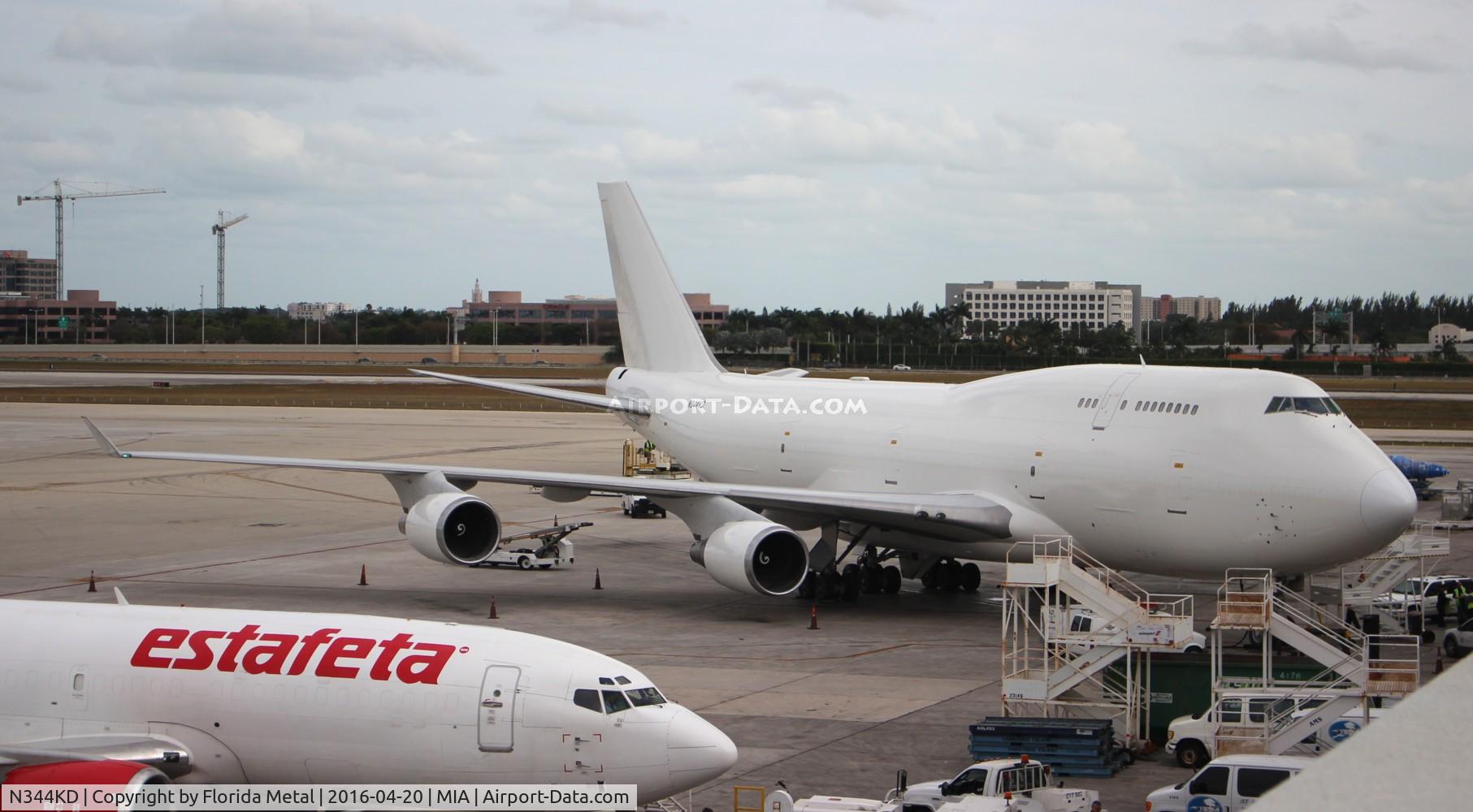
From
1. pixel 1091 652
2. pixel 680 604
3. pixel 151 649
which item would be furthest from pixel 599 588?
pixel 151 649

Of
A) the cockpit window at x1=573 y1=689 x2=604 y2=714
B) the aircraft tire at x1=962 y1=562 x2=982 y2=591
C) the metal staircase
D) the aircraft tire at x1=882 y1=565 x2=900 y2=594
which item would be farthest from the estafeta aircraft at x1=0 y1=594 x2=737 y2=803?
the aircraft tire at x1=962 y1=562 x2=982 y2=591

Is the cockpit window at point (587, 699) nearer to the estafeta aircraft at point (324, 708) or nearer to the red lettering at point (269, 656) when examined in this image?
the estafeta aircraft at point (324, 708)

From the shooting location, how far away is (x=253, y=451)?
62.5 metres

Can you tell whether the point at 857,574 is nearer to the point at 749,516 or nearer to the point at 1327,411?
the point at 749,516

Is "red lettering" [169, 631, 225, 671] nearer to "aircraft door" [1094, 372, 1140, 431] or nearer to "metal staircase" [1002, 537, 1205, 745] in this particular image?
"metal staircase" [1002, 537, 1205, 745]

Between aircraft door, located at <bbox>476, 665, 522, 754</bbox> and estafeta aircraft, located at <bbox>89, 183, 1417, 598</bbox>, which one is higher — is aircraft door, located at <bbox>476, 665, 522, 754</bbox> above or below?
below

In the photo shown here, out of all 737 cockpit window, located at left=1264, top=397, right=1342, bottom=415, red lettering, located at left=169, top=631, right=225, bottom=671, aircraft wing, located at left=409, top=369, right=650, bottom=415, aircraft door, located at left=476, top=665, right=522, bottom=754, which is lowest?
aircraft door, located at left=476, top=665, right=522, bottom=754

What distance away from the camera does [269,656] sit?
638 inches

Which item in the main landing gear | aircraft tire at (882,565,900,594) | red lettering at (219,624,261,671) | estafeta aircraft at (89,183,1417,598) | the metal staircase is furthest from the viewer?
the main landing gear

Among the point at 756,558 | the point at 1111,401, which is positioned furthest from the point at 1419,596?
the point at 756,558

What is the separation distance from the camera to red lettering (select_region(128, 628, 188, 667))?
53.9 ft

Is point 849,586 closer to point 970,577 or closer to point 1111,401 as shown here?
point 970,577

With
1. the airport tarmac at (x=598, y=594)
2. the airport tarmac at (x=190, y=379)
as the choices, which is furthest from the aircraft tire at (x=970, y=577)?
the airport tarmac at (x=190, y=379)

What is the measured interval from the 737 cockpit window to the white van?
971 centimetres
